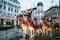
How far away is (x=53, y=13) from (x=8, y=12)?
1.42 m

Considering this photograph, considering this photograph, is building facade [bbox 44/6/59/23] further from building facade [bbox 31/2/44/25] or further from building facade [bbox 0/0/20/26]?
building facade [bbox 0/0/20/26]

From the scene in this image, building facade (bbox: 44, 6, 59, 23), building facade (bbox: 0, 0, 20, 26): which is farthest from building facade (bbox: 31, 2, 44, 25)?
building facade (bbox: 0, 0, 20, 26)

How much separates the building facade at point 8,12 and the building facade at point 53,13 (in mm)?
1009

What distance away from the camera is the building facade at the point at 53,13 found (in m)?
3.56

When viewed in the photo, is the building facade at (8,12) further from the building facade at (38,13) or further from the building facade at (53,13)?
the building facade at (53,13)

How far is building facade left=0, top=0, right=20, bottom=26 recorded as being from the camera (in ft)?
8.09

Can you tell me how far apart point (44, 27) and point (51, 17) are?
0.39 meters

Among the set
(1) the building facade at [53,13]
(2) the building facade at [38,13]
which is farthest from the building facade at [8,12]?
(1) the building facade at [53,13]

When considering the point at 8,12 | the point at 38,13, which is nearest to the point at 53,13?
the point at 38,13

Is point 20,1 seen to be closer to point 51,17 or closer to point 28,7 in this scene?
point 28,7

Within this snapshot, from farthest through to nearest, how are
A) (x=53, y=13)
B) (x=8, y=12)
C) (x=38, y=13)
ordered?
(x=53, y=13) < (x=38, y=13) < (x=8, y=12)

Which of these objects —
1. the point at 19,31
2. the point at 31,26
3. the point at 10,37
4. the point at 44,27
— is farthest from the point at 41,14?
the point at 10,37

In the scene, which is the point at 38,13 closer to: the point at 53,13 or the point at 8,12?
the point at 53,13

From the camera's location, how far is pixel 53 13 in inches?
143
